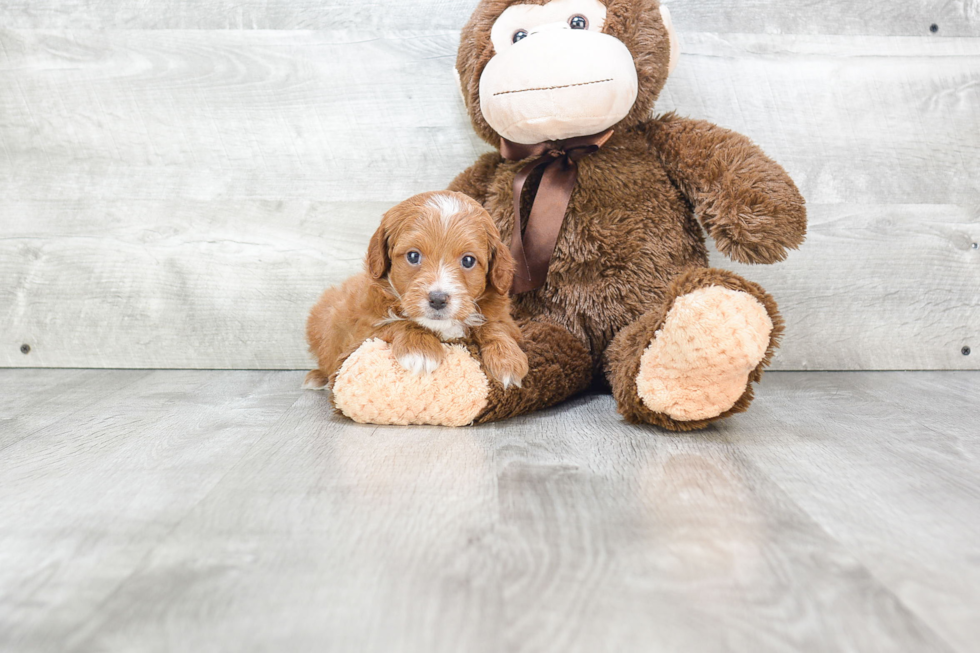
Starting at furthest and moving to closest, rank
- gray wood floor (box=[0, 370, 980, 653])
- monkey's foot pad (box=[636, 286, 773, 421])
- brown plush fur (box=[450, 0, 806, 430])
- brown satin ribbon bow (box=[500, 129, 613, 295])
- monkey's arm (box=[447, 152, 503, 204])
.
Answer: monkey's arm (box=[447, 152, 503, 204]) → brown satin ribbon bow (box=[500, 129, 613, 295]) → brown plush fur (box=[450, 0, 806, 430]) → monkey's foot pad (box=[636, 286, 773, 421]) → gray wood floor (box=[0, 370, 980, 653])

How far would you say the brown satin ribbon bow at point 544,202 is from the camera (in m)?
1.43

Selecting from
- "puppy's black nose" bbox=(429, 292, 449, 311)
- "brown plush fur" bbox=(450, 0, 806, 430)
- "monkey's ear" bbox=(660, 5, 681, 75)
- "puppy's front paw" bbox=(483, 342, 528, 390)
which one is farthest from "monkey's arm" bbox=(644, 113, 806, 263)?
→ "puppy's black nose" bbox=(429, 292, 449, 311)

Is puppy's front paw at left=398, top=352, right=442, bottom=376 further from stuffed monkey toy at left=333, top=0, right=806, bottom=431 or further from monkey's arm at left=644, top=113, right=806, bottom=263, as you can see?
monkey's arm at left=644, top=113, right=806, bottom=263

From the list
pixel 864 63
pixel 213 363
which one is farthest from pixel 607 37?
pixel 213 363

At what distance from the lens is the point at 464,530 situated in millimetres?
823

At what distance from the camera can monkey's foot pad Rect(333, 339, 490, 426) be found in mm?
1239

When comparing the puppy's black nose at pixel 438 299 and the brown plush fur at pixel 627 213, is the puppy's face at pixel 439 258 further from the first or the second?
the brown plush fur at pixel 627 213

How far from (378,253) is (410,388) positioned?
235mm

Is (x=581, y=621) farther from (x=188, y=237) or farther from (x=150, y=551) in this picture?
(x=188, y=237)

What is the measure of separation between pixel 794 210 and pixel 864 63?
73 centimetres

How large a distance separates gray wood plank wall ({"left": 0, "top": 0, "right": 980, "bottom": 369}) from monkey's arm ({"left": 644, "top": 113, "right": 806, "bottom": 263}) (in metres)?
0.37

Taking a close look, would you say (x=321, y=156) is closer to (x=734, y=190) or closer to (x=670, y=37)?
(x=670, y=37)

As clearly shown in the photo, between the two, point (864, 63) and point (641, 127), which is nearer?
point (641, 127)

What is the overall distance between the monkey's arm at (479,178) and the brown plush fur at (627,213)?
6cm
